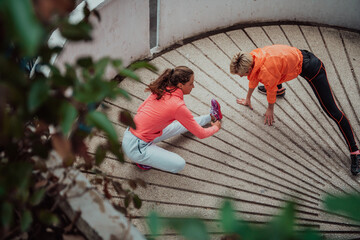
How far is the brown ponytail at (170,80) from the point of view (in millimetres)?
2287

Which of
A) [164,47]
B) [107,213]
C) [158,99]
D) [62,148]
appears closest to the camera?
[62,148]

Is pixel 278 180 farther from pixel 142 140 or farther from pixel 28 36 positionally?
pixel 28 36

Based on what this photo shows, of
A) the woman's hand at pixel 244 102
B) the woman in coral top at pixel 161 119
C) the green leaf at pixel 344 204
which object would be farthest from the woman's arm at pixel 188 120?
the green leaf at pixel 344 204

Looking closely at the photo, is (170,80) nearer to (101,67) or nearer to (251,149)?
(251,149)

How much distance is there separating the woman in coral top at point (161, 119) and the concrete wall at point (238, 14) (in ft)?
3.56

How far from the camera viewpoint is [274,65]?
244cm

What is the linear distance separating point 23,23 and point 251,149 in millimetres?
2322

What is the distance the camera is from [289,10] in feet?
12.2

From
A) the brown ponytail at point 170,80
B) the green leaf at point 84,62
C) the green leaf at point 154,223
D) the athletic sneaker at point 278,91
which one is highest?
the athletic sneaker at point 278,91

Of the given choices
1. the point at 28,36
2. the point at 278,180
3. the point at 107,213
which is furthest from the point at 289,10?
the point at 28,36

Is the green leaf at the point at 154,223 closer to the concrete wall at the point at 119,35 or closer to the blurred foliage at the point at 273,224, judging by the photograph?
the blurred foliage at the point at 273,224

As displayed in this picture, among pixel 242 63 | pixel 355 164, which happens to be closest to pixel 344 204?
pixel 242 63

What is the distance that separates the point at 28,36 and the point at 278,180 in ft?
7.39

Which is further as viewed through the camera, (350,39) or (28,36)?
(350,39)
